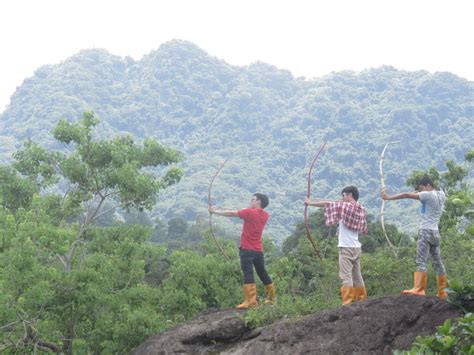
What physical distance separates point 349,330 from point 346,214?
5.03 ft

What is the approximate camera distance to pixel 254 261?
958 cm

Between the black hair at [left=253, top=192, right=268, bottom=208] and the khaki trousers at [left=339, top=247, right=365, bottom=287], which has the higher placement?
the black hair at [left=253, top=192, right=268, bottom=208]

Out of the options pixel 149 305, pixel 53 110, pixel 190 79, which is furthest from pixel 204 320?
pixel 190 79

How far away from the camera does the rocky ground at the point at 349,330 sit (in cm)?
757

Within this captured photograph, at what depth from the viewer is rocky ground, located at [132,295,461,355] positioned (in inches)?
298

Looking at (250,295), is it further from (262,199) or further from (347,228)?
(347,228)

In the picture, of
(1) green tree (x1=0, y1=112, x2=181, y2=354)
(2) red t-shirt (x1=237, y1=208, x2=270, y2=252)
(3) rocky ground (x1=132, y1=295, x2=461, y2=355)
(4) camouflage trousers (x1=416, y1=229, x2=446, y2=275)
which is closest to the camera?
(3) rocky ground (x1=132, y1=295, x2=461, y2=355)

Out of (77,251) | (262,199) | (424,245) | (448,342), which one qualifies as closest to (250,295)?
(262,199)

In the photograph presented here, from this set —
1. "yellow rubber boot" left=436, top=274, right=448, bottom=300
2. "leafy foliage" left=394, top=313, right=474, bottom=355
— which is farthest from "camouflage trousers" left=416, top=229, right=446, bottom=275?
"leafy foliage" left=394, top=313, right=474, bottom=355

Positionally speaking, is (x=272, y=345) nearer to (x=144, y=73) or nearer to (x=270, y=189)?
(x=270, y=189)

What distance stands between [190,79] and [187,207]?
54.8 meters

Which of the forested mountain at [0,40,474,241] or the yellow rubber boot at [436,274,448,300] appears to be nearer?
the yellow rubber boot at [436,274,448,300]

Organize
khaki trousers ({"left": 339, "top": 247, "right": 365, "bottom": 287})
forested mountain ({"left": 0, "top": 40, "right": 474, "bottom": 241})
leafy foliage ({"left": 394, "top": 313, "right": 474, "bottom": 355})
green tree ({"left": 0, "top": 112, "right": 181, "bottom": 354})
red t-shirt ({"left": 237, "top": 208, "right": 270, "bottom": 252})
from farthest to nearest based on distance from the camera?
forested mountain ({"left": 0, "top": 40, "right": 474, "bottom": 241}) < green tree ({"left": 0, "top": 112, "right": 181, "bottom": 354}) < red t-shirt ({"left": 237, "top": 208, "right": 270, "bottom": 252}) < khaki trousers ({"left": 339, "top": 247, "right": 365, "bottom": 287}) < leafy foliage ({"left": 394, "top": 313, "right": 474, "bottom": 355})

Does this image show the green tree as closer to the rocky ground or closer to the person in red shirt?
the person in red shirt
